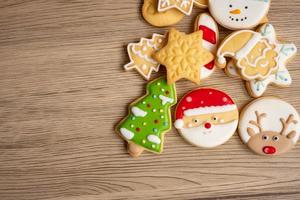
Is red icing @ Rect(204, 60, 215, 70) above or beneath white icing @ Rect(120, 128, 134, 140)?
above

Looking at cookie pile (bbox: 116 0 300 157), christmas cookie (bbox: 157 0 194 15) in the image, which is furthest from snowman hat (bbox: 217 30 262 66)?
christmas cookie (bbox: 157 0 194 15)

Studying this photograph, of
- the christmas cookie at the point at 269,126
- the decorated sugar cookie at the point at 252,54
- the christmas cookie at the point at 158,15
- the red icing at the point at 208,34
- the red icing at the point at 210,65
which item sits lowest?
the christmas cookie at the point at 269,126

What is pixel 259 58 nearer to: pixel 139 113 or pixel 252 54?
pixel 252 54

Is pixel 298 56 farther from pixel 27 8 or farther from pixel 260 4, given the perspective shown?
pixel 27 8

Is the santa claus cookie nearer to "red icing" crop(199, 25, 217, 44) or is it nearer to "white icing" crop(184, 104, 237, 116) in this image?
"white icing" crop(184, 104, 237, 116)

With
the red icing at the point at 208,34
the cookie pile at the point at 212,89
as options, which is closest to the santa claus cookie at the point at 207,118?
the cookie pile at the point at 212,89

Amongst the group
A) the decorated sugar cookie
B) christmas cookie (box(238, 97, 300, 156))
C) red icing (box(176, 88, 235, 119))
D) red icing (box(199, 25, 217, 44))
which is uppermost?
red icing (box(199, 25, 217, 44))

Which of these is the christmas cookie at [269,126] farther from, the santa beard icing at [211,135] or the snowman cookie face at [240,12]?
the snowman cookie face at [240,12]

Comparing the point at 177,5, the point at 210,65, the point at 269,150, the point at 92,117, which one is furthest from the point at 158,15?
the point at 269,150
